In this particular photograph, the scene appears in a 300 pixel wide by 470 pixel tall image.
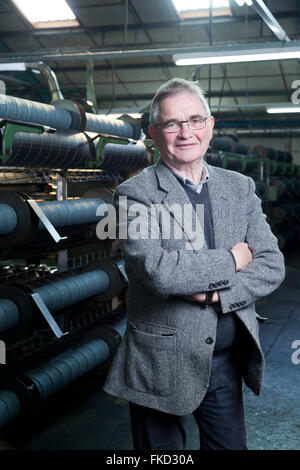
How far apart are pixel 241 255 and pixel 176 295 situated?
0.21 meters

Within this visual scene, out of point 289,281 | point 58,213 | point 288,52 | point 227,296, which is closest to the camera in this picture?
point 227,296

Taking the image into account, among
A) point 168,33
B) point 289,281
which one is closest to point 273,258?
point 289,281

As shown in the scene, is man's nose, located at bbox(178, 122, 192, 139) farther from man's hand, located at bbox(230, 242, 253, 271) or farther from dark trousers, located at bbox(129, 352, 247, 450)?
dark trousers, located at bbox(129, 352, 247, 450)

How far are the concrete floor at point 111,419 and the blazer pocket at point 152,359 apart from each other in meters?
1.27

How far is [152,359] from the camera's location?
1.44 metres

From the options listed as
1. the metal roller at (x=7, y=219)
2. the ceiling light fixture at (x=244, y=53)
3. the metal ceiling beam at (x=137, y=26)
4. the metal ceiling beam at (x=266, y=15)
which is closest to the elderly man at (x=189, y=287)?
the metal roller at (x=7, y=219)

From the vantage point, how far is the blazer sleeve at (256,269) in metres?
1.45

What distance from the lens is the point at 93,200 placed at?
3.34 metres

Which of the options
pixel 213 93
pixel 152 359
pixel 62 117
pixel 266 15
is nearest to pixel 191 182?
pixel 152 359

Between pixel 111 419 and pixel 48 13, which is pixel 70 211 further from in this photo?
pixel 48 13

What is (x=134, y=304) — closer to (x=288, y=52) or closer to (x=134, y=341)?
(x=134, y=341)

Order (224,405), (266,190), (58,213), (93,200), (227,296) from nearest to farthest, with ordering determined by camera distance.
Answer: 1. (227,296)
2. (224,405)
3. (58,213)
4. (93,200)
5. (266,190)

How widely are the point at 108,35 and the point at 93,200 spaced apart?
6.04m

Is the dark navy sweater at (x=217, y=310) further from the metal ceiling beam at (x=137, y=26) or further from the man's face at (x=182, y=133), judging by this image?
the metal ceiling beam at (x=137, y=26)
